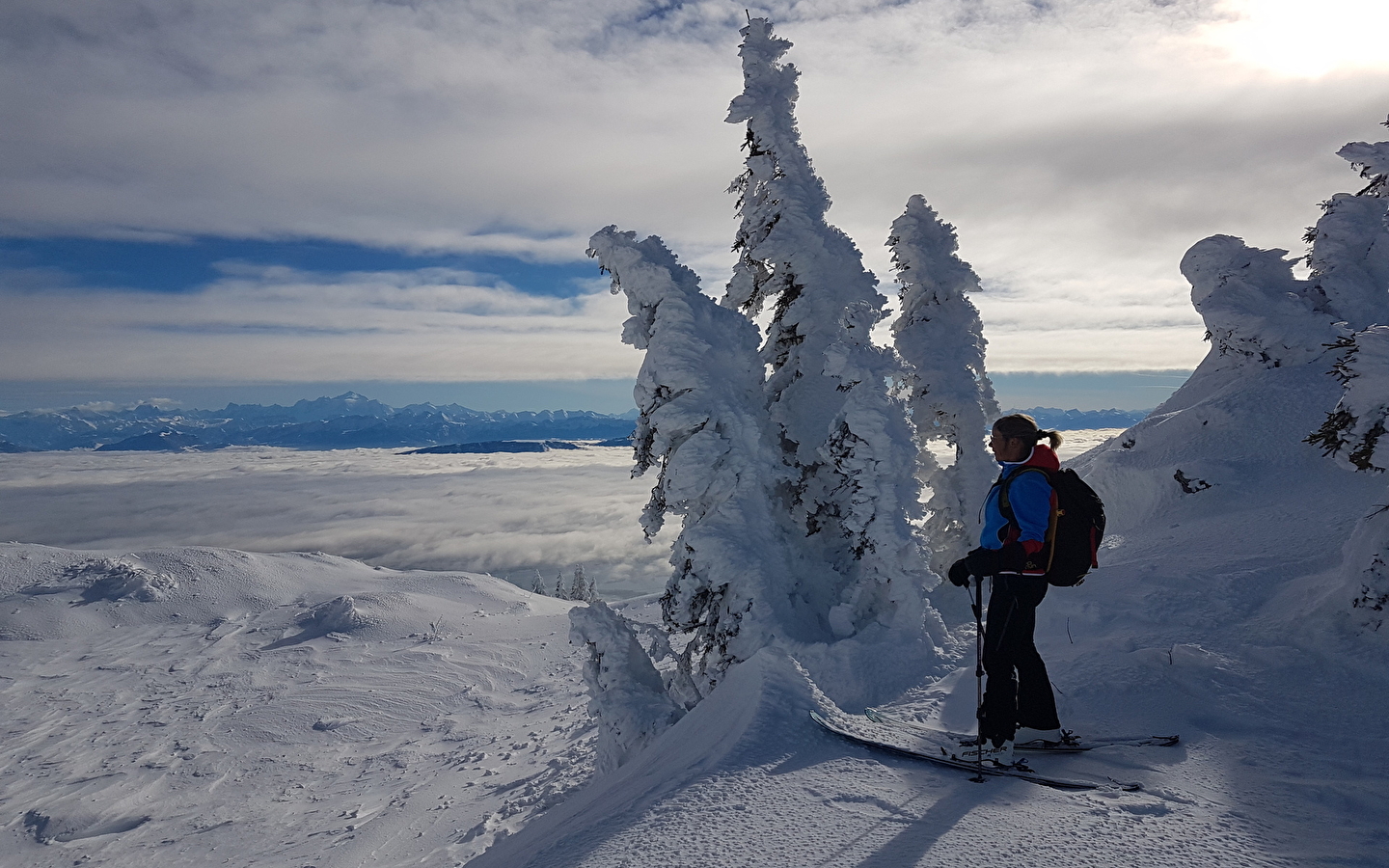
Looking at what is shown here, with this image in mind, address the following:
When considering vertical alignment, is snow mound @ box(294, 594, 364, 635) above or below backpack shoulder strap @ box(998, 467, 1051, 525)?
below

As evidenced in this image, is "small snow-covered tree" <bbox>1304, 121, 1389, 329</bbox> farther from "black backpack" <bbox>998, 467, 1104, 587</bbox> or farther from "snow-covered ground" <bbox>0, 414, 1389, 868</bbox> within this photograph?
"black backpack" <bbox>998, 467, 1104, 587</bbox>

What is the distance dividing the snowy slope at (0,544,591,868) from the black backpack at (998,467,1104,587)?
50.3 ft

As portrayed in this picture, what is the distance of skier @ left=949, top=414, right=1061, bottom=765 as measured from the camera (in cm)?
505

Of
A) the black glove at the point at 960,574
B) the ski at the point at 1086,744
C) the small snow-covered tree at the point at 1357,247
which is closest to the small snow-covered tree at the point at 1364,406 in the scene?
the ski at the point at 1086,744

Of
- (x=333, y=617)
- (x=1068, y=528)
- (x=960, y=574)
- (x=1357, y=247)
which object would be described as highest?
(x=1357, y=247)

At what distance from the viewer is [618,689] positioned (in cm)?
1297

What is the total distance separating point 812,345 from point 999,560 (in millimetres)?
11177

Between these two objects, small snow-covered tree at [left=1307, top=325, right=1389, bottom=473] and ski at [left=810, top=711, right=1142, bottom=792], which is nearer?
ski at [left=810, top=711, right=1142, bottom=792]

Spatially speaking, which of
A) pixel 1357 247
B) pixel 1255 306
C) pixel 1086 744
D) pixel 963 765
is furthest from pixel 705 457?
pixel 1357 247

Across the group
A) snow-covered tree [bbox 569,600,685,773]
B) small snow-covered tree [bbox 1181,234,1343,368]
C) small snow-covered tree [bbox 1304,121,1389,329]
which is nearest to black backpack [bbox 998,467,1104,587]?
snow-covered tree [bbox 569,600,685,773]

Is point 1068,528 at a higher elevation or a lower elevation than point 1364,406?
lower

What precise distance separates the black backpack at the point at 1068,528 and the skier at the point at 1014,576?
0.03 metres

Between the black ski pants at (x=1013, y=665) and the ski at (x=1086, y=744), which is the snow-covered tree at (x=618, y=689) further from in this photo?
the black ski pants at (x=1013, y=665)

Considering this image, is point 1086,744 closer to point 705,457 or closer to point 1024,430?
point 1024,430
